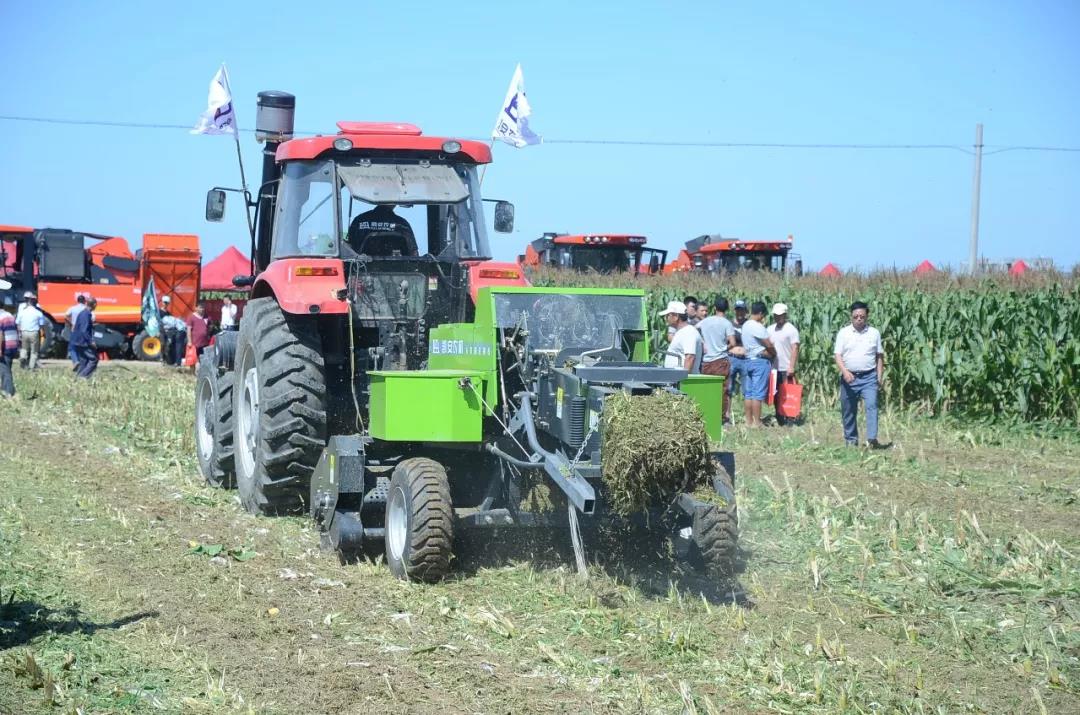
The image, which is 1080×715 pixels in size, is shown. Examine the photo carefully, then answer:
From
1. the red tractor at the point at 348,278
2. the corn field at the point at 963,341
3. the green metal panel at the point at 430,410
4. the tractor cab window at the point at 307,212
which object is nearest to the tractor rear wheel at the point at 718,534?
the green metal panel at the point at 430,410

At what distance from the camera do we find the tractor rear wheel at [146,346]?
27.0m

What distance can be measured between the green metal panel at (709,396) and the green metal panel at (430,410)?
1261 mm

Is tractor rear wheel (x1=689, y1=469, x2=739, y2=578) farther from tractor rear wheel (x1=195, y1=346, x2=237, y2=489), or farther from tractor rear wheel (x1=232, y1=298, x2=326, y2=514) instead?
tractor rear wheel (x1=195, y1=346, x2=237, y2=489)

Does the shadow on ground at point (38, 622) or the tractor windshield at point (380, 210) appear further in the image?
the tractor windshield at point (380, 210)

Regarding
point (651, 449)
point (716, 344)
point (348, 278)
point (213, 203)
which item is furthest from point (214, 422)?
point (716, 344)

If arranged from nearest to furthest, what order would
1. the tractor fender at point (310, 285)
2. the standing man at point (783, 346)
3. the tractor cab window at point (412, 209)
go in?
the tractor fender at point (310, 285) → the tractor cab window at point (412, 209) → the standing man at point (783, 346)

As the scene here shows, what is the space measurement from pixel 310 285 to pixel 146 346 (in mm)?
20301

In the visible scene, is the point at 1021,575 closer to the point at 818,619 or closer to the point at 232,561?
the point at 818,619

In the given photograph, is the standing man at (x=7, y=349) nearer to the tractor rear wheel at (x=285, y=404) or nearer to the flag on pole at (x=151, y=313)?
the flag on pole at (x=151, y=313)

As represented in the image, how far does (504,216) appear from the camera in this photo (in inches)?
361

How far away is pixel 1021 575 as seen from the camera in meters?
6.96

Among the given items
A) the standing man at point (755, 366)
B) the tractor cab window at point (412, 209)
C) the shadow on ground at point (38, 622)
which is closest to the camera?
the shadow on ground at point (38, 622)

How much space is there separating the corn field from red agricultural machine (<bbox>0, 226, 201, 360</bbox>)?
16.0 metres

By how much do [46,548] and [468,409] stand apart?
2965 millimetres
